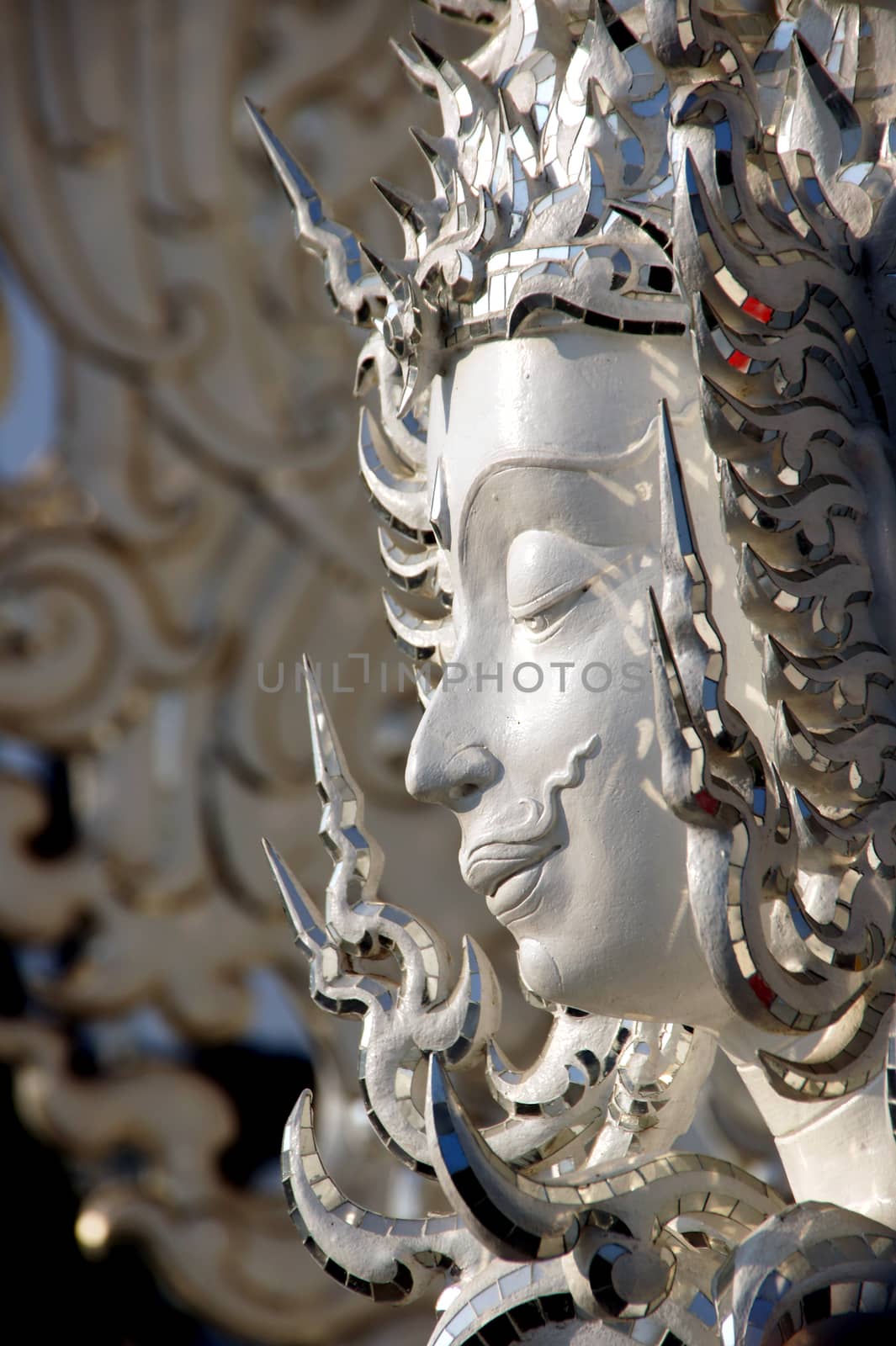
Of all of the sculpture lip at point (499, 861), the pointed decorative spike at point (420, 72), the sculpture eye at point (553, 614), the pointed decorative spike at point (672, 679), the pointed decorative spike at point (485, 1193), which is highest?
the pointed decorative spike at point (420, 72)

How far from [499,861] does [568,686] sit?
0.39ft

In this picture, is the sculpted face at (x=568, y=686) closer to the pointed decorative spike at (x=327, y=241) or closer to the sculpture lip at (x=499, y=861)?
the sculpture lip at (x=499, y=861)

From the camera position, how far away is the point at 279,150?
1351 mm

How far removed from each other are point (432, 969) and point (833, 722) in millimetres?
375

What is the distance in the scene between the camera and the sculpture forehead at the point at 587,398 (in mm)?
1098

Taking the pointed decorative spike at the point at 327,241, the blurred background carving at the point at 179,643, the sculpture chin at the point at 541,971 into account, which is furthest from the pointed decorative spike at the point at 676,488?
the blurred background carving at the point at 179,643

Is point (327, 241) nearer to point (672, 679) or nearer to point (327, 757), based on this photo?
point (327, 757)

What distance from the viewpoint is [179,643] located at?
2316mm

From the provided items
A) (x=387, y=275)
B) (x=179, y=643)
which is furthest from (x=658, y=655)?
(x=179, y=643)

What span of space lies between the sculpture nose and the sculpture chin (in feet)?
0.33

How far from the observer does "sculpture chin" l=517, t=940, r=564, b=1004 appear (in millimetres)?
1088

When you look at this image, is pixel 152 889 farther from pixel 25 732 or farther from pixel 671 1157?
pixel 671 1157

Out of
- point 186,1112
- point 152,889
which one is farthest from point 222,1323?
point 152,889

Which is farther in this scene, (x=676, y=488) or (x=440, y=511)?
(x=440, y=511)
